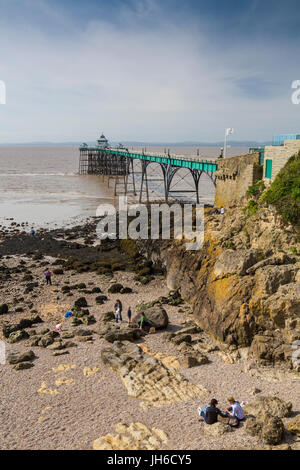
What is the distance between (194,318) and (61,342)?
6.43 metres

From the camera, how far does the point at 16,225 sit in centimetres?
4144

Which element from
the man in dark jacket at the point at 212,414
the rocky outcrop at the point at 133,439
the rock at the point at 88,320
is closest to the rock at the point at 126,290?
the rock at the point at 88,320

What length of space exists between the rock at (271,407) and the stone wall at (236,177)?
1395 cm

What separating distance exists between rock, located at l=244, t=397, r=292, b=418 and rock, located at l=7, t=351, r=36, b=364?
8652 mm

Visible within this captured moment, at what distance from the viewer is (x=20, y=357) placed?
14938 millimetres

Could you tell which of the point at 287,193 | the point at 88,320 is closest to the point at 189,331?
the point at 88,320

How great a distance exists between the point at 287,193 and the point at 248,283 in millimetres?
5473

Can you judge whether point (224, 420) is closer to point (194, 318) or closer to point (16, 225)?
point (194, 318)

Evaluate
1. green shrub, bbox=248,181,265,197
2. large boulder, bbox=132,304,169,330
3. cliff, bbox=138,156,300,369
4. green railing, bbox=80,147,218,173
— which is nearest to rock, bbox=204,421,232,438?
cliff, bbox=138,156,300,369

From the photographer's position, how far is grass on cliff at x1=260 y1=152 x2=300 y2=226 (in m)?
17.3

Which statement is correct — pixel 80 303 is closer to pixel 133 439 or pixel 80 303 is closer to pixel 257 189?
pixel 133 439

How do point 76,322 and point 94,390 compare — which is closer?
point 94,390

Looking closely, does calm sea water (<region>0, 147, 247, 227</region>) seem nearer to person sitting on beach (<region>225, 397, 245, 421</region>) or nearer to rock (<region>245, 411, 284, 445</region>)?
person sitting on beach (<region>225, 397, 245, 421</region>)

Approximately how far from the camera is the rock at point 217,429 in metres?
10.2
